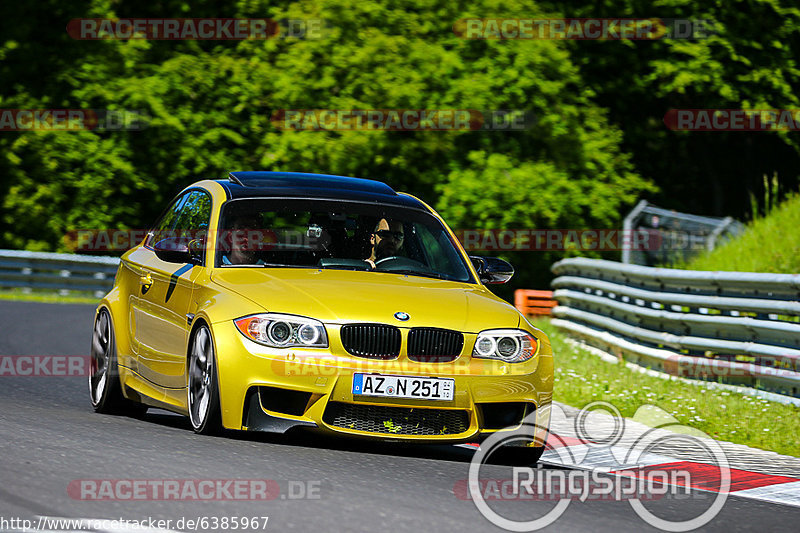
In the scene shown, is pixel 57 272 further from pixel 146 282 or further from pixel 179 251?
pixel 179 251

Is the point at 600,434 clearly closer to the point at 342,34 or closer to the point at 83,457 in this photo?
the point at 83,457

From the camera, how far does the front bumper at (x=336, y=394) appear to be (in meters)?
7.57

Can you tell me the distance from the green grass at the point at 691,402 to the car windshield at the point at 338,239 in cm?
234

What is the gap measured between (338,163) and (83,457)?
21728 mm

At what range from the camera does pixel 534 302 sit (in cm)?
2709

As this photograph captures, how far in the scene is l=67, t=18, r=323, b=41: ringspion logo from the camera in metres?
30.0

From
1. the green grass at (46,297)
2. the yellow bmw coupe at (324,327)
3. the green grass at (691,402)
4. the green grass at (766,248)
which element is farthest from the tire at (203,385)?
the green grass at (46,297)

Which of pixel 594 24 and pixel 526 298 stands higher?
pixel 594 24

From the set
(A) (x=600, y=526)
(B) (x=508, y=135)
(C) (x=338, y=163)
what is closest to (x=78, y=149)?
(C) (x=338, y=163)

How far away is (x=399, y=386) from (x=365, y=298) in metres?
0.63

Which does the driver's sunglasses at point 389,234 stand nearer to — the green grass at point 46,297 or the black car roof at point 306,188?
the black car roof at point 306,188

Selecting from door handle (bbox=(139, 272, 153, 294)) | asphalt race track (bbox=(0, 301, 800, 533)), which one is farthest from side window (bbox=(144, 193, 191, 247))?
asphalt race track (bbox=(0, 301, 800, 533))

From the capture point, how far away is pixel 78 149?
1176 inches
